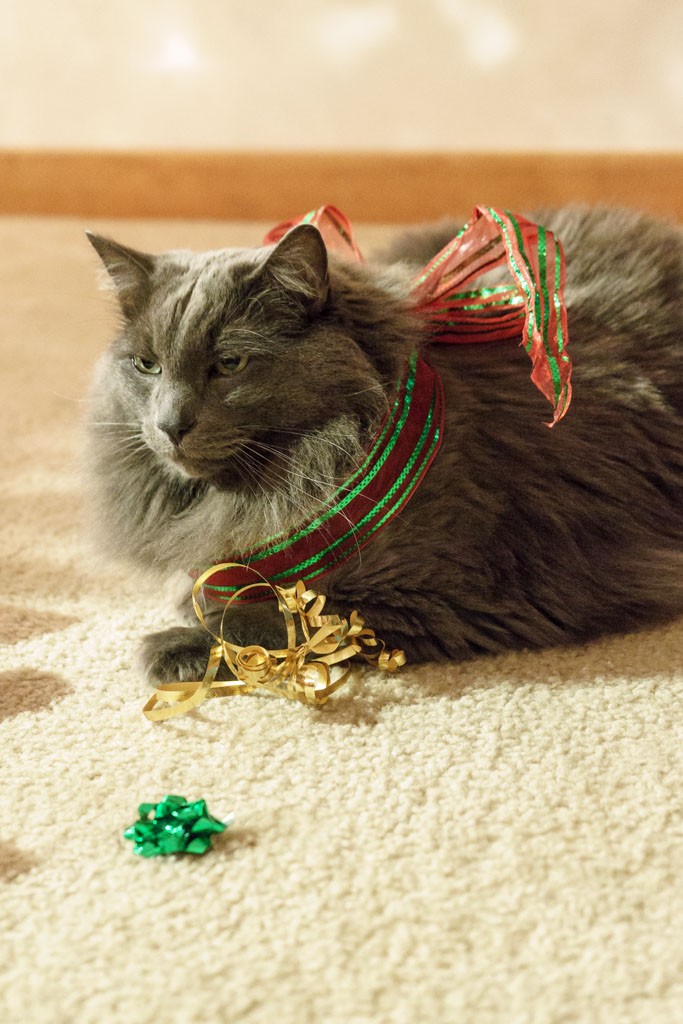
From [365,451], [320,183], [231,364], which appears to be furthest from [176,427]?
[320,183]

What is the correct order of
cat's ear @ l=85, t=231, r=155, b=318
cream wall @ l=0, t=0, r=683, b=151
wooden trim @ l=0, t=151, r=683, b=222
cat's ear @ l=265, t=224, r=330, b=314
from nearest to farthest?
1. cat's ear @ l=265, t=224, r=330, b=314
2. cat's ear @ l=85, t=231, r=155, b=318
3. cream wall @ l=0, t=0, r=683, b=151
4. wooden trim @ l=0, t=151, r=683, b=222

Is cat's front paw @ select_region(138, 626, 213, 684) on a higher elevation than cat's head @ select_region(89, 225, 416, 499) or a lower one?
lower

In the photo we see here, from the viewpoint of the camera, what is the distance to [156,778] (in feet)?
3.22

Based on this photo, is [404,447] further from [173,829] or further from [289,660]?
[173,829]

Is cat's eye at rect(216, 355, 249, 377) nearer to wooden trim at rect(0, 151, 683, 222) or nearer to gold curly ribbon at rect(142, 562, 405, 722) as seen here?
gold curly ribbon at rect(142, 562, 405, 722)

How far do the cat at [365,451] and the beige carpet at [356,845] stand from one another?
8 cm

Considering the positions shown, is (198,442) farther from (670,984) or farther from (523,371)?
(670,984)

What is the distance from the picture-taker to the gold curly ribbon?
1077 millimetres

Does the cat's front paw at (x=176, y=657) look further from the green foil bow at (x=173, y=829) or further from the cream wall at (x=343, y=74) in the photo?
the cream wall at (x=343, y=74)

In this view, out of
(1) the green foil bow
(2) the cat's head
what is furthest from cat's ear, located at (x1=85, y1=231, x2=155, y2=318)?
(1) the green foil bow

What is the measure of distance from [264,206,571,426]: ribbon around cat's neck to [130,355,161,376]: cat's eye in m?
0.23

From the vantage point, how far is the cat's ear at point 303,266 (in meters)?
1.01

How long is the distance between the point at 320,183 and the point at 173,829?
2.80 m

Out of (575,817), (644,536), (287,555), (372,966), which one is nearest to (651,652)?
(644,536)
